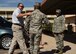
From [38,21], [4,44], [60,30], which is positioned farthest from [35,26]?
[4,44]

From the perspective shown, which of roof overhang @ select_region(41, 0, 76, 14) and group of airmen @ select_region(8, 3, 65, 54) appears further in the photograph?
roof overhang @ select_region(41, 0, 76, 14)

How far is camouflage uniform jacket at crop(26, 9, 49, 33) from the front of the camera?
435 inches

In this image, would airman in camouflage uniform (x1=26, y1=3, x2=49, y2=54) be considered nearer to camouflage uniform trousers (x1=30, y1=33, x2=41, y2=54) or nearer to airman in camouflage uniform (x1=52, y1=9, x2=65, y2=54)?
camouflage uniform trousers (x1=30, y1=33, x2=41, y2=54)

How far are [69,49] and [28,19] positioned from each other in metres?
3.23

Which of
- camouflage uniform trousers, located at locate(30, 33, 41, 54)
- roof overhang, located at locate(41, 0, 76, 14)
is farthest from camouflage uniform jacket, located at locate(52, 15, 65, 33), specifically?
roof overhang, located at locate(41, 0, 76, 14)

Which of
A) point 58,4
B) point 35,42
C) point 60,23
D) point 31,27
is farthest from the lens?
point 58,4

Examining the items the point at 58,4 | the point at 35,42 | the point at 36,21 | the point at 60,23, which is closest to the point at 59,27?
the point at 60,23

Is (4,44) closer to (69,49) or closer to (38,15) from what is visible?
(69,49)

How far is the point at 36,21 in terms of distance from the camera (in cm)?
1109

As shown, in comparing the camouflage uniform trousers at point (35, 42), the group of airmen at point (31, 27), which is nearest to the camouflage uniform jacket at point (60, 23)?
the group of airmen at point (31, 27)

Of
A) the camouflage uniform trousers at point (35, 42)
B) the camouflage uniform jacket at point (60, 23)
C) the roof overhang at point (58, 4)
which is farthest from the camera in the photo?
the roof overhang at point (58, 4)

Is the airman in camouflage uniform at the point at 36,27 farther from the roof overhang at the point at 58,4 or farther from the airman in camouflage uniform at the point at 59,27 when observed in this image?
the roof overhang at the point at 58,4

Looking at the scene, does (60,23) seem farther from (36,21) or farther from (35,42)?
(35,42)

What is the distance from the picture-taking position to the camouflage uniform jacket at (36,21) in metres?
11.1
